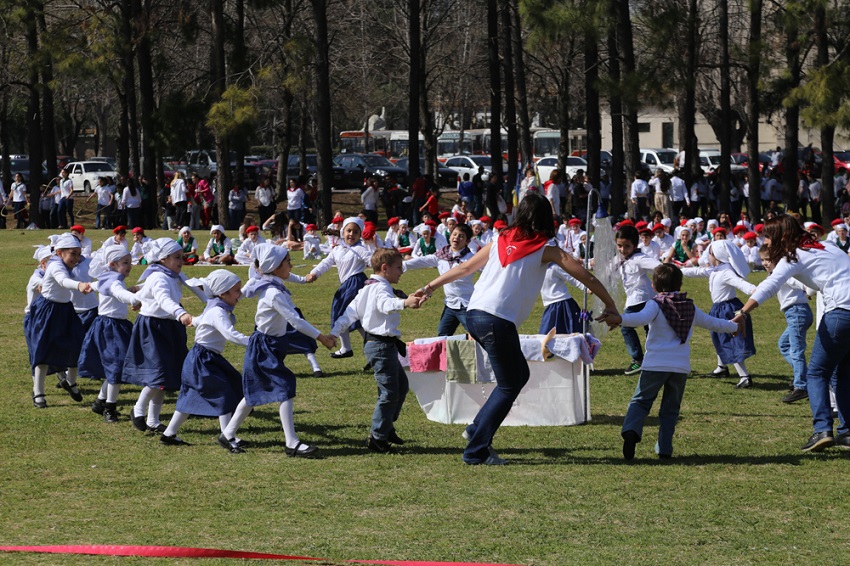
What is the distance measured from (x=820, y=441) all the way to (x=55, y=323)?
6.36 meters

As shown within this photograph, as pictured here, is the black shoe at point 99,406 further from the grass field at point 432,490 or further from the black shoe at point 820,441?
the black shoe at point 820,441

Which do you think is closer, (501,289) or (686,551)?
(686,551)

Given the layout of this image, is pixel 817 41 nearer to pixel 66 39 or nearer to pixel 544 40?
pixel 544 40

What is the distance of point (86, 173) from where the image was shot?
49.0 metres

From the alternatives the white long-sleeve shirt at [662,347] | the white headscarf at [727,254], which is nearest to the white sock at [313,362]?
the white headscarf at [727,254]

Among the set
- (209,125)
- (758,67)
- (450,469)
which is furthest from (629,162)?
(450,469)

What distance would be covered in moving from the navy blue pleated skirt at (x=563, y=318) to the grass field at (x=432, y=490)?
2.88 feet

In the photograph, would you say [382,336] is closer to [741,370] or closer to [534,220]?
[534,220]

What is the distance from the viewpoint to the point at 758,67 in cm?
2967

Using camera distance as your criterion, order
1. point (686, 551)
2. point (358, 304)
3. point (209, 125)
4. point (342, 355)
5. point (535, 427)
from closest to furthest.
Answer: point (686, 551) < point (358, 304) < point (535, 427) < point (342, 355) < point (209, 125)

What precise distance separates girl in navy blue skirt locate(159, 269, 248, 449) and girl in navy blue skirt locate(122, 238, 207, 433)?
0.43 metres

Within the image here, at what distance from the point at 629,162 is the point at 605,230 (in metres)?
22.3

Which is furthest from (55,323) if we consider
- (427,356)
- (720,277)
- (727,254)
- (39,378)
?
(727,254)

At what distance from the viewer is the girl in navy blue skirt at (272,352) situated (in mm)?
8344
